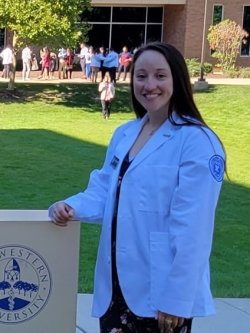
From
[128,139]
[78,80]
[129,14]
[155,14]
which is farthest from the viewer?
[155,14]

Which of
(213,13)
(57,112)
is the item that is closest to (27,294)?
(57,112)

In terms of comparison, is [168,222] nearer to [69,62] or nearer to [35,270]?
[35,270]

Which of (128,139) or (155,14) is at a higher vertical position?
(155,14)

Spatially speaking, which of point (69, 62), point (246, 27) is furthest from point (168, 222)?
point (246, 27)

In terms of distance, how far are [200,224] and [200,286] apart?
27 cm

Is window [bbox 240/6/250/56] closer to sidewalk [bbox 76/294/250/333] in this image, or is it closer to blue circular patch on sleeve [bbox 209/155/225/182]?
sidewalk [bbox 76/294/250/333]

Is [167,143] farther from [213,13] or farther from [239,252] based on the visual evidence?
[213,13]

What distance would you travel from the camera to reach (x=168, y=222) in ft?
9.18

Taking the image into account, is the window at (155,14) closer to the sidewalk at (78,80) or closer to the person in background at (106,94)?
the sidewalk at (78,80)

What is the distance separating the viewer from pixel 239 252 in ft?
25.5

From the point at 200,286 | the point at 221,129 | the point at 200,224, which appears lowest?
the point at 221,129

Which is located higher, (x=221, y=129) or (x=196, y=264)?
(x=196, y=264)

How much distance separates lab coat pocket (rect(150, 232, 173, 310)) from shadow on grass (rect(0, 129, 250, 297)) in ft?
10.6

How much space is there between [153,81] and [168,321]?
3.01ft
